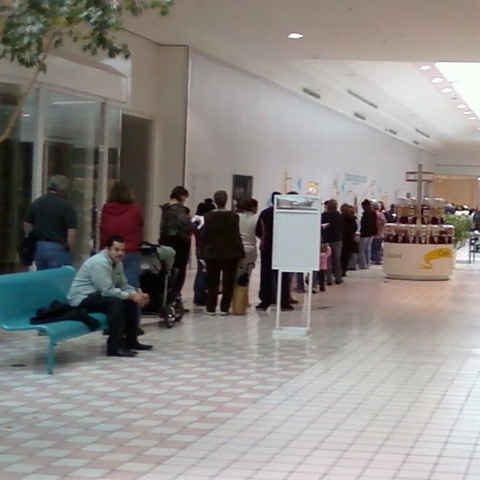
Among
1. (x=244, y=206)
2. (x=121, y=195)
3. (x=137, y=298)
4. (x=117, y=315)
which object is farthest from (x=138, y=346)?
(x=244, y=206)

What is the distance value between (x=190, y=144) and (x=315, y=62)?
4741 millimetres

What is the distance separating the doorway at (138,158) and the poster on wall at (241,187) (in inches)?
122

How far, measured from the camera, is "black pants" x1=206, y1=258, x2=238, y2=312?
12.1m

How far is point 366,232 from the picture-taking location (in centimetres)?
2195

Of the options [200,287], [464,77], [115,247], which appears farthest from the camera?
[464,77]

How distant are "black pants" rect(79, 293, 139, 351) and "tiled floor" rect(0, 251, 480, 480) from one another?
23 cm

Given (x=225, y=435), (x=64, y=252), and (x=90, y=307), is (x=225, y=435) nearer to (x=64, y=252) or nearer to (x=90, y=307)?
(x=90, y=307)

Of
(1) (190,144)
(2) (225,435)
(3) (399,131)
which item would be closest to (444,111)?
(3) (399,131)

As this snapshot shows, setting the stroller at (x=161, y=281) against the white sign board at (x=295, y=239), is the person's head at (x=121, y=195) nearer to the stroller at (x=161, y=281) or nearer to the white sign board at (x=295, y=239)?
the stroller at (x=161, y=281)

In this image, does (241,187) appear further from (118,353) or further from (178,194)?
(118,353)

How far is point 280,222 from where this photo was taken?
35.8 ft

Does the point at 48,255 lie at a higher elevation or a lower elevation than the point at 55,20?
lower

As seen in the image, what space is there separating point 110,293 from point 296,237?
2763 millimetres

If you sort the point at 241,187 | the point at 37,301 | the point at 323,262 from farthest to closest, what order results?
the point at 241,187 < the point at 323,262 < the point at 37,301
